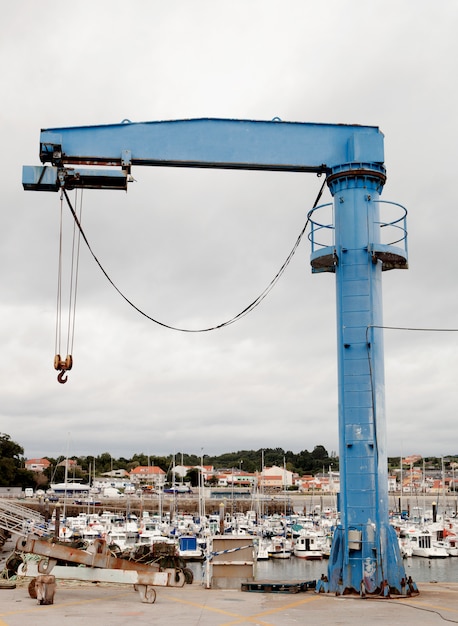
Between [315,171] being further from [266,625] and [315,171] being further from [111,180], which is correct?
[266,625]

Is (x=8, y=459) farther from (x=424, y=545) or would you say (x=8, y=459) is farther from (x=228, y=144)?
(x=228, y=144)

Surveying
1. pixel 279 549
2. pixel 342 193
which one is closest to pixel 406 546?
pixel 279 549

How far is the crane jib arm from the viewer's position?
1455 cm

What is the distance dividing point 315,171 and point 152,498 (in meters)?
89.0

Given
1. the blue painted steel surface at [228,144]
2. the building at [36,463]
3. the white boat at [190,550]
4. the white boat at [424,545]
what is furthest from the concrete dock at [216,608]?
the building at [36,463]

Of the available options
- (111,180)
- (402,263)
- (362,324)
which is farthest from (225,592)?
(111,180)

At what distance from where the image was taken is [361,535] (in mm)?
13109

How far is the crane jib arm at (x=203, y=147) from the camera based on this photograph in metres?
14.6

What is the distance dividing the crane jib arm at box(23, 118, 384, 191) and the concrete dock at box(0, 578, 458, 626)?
8.64 meters

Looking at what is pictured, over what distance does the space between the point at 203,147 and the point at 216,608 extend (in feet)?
31.3

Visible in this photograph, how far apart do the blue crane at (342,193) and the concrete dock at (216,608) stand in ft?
3.84

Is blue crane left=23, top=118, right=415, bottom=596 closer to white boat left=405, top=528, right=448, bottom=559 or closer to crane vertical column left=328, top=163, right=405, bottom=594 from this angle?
crane vertical column left=328, top=163, right=405, bottom=594

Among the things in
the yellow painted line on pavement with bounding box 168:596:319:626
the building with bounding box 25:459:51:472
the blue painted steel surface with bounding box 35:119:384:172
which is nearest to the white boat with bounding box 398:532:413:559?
the yellow painted line on pavement with bounding box 168:596:319:626

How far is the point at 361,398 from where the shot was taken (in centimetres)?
1354
